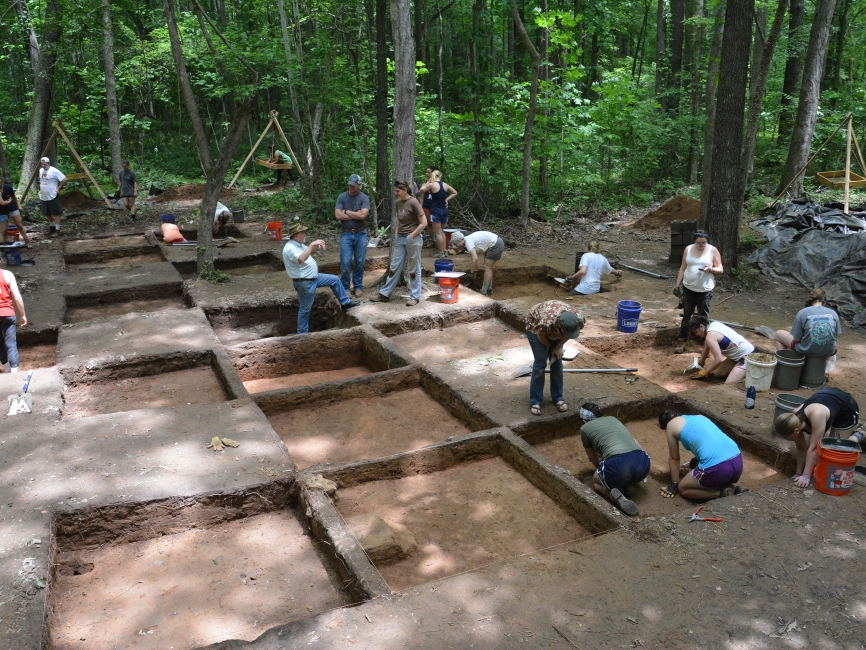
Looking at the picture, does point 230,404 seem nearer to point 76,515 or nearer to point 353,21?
point 76,515

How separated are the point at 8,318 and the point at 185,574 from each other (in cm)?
433

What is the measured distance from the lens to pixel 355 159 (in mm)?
17250

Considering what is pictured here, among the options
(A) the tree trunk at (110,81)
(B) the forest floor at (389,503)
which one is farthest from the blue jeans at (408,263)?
(A) the tree trunk at (110,81)

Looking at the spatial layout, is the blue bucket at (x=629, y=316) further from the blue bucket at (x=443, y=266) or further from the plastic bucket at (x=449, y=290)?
the blue bucket at (x=443, y=266)

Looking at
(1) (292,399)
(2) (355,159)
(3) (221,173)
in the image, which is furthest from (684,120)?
(1) (292,399)

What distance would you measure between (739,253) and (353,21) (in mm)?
9529

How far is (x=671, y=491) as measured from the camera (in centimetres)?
549

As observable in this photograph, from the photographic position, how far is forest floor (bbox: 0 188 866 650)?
3.88 metres

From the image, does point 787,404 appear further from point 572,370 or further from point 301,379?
point 301,379

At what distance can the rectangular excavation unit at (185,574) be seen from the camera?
13.6ft

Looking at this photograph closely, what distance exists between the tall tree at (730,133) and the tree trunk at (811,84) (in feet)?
13.6

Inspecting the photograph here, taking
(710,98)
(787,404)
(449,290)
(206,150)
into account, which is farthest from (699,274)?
(710,98)

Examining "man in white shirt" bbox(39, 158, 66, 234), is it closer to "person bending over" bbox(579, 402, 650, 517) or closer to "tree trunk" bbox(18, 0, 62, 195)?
"tree trunk" bbox(18, 0, 62, 195)

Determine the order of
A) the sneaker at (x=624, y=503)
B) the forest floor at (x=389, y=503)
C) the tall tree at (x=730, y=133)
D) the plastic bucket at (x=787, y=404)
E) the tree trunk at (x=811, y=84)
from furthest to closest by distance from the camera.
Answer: the tree trunk at (x=811, y=84) → the tall tree at (x=730, y=133) → the plastic bucket at (x=787, y=404) → the sneaker at (x=624, y=503) → the forest floor at (x=389, y=503)
